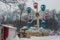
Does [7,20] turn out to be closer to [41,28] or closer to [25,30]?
[25,30]

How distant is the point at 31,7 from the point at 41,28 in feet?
0.59

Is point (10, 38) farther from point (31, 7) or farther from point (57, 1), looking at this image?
point (57, 1)

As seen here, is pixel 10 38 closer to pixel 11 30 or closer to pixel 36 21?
pixel 11 30

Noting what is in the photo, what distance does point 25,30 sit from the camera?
1.18 meters

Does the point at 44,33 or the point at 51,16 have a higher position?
the point at 51,16

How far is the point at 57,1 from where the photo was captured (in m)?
1.20

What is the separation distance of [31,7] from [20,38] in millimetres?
252

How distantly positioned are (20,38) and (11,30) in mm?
95

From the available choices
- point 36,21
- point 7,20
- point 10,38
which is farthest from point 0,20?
point 36,21

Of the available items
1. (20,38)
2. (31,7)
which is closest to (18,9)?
(31,7)

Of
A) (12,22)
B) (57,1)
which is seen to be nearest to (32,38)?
(12,22)

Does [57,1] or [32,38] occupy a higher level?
[57,1]

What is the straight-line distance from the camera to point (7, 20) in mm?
1183

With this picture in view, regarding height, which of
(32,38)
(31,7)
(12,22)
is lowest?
(32,38)
